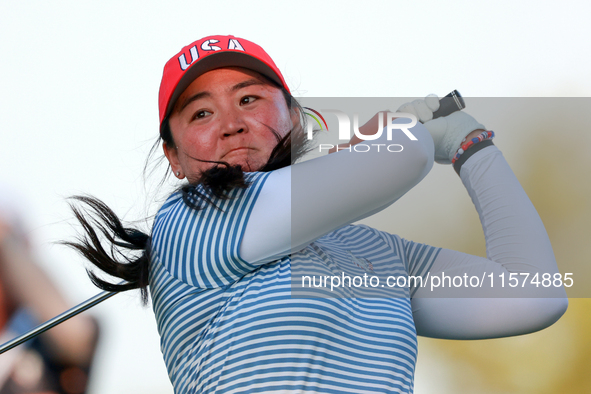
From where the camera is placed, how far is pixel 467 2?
4.33ft

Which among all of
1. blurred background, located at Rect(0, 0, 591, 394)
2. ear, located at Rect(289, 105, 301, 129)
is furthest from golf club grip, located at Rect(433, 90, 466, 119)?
blurred background, located at Rect(0, 0, 591, 394)

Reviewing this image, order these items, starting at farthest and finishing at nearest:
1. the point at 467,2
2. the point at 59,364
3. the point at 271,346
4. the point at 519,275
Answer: the point at 467,2
the point at 59,364
the point at 519,275
the point at 271,346

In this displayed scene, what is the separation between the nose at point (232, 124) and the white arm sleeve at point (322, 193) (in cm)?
16

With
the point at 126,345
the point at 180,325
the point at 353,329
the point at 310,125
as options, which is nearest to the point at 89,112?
the point at 126,345

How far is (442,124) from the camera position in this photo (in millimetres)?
725

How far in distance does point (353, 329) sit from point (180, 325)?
0.63ft

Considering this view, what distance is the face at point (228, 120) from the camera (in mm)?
646

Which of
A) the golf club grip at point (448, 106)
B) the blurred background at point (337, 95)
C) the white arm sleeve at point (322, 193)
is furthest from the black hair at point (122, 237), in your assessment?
the blurred background at point (337, 95)

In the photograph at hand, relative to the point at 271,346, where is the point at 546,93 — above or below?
above

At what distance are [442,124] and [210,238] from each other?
0.40 meters

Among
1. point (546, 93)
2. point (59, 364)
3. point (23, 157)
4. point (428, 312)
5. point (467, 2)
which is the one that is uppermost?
point (467, 2)

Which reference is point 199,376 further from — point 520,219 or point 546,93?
point 546,93

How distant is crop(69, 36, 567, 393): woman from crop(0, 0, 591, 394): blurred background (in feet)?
1.91

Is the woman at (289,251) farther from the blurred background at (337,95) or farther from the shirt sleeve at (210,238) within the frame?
the blurred background at (337,95)
